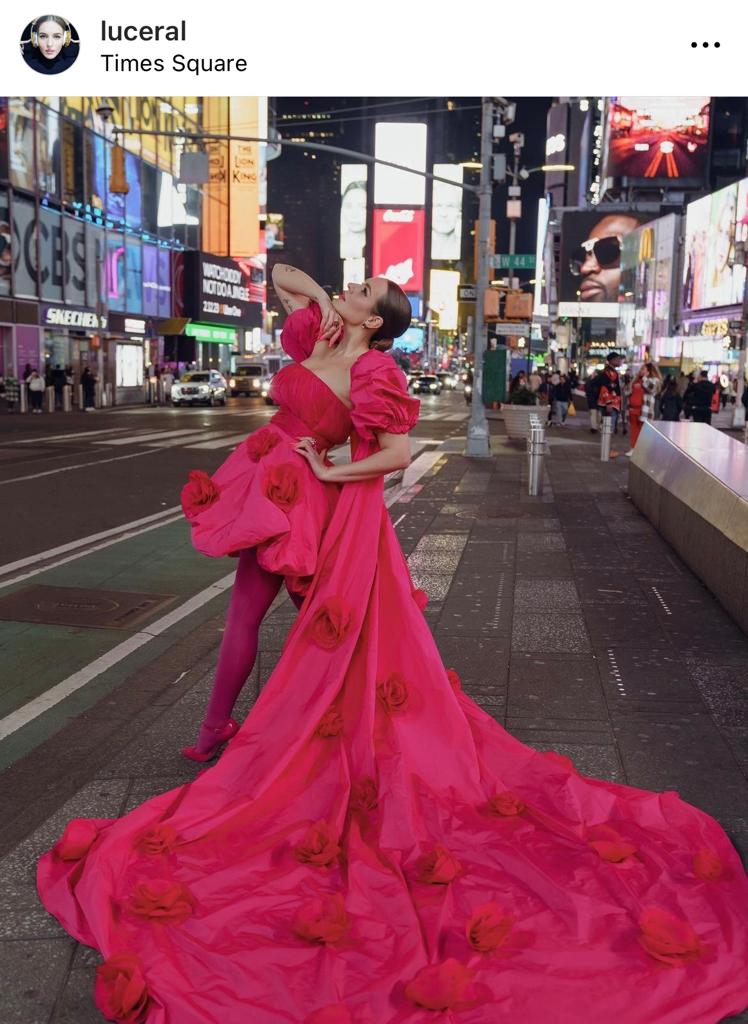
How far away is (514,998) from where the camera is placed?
2713 millimetres

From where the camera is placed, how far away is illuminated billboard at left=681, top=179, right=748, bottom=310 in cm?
6456

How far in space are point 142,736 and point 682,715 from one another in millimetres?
2635

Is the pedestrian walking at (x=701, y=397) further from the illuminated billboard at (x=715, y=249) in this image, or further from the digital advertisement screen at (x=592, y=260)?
the digital advertisement screen at (x=592, y=260)

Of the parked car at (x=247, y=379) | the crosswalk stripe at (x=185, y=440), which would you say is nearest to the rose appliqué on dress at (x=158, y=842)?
the crosswalk stripe at (x=185, y=440)

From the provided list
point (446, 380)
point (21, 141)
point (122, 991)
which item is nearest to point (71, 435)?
point (21, 141)

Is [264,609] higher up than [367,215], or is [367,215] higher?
[367,215]

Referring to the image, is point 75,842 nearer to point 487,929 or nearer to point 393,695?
point 393,695

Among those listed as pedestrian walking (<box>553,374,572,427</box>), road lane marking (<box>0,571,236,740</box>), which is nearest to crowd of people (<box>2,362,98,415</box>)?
pedestrian walking (<box>553,374,572,427</box>)

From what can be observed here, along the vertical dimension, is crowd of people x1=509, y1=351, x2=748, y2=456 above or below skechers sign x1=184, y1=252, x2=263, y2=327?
below

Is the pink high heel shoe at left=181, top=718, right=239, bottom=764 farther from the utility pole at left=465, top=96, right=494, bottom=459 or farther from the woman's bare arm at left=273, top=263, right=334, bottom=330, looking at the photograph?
the utility pole at left=465, top=96, right=494, bottom=459

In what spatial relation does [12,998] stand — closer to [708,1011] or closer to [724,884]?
[708,1011]
